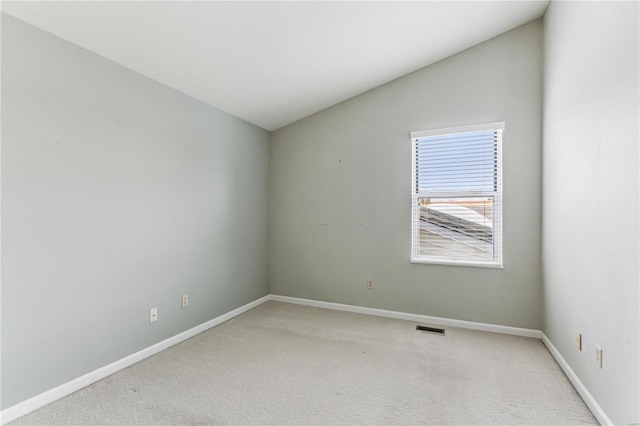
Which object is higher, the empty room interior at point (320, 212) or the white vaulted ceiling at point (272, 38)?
the white vaulted ceiling at point (272, 38)

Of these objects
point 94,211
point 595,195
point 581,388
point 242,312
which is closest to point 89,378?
point 94,211

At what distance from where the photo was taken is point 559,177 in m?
2.56

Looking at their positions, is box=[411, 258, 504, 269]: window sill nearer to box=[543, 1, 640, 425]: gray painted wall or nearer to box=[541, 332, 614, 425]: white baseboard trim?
box=[543, 1, 640, 425]: gray painted wall

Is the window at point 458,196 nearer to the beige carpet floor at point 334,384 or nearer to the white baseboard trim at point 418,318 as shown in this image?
the white baseboard trim at point 418,318

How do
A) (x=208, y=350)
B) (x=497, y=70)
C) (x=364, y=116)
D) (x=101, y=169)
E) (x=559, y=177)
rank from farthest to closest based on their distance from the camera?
(x=364, y=116), (x=497, y=70), (x=208, y=350), (x=559, y=177), (x=101, y=169)

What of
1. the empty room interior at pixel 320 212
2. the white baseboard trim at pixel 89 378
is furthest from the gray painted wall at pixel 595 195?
the white baseboard trim at pixel 89 378

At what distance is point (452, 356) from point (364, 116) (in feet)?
9.04

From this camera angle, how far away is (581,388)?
2.05 meters

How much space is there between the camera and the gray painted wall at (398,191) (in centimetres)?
312

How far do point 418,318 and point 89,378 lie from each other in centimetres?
307

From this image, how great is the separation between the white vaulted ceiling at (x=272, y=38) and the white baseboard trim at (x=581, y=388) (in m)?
3.01

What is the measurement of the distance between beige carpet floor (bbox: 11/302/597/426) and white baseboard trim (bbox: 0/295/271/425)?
55 mm

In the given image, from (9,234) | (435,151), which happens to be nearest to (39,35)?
(9,234)

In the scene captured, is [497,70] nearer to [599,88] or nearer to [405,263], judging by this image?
[599,88]
